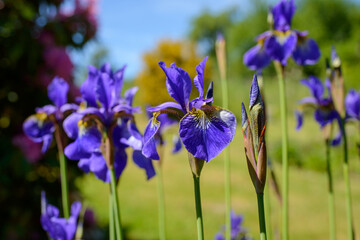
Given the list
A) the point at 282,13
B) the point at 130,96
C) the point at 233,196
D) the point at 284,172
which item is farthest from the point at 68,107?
the point at 233,196

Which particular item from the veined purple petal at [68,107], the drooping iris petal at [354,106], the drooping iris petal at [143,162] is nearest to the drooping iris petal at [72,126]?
the veined purple petal at [68,107]

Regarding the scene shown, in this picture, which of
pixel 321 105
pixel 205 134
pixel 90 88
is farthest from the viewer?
pixel 321 105

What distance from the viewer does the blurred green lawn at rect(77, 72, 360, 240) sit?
175 inches

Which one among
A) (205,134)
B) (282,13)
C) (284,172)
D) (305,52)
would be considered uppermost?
(282,13)

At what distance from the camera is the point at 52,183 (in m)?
3.25

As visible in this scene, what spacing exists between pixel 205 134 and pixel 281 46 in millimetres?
713

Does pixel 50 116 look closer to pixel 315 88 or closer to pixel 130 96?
pixel 130 96

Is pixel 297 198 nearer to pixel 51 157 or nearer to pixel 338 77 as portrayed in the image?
pixel 51 157

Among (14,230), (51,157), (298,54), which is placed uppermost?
(298,54)

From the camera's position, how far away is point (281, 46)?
4.03 feet

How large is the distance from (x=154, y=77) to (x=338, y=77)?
13771mm

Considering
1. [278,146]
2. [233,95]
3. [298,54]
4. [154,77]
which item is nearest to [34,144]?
[298,54]

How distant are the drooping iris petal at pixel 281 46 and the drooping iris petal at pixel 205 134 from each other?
629mm

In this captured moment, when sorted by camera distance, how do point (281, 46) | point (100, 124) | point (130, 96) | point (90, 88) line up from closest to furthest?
point (100, 124), point (90, 88), point (130, 96), point (281, 46)
